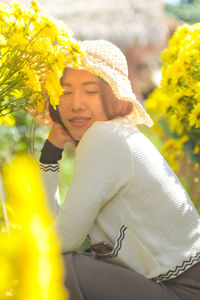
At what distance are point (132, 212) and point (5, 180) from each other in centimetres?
129

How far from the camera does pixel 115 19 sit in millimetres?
9422

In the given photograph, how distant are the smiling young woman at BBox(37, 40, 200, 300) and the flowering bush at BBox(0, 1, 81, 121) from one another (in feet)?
1.00

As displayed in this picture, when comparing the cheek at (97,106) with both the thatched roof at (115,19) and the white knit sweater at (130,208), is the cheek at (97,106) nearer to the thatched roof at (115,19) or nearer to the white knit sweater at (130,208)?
the white knit sweater at (130,208)

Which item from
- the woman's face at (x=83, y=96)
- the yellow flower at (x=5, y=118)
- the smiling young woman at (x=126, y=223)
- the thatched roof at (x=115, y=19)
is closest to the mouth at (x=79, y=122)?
the woman's face at (x=83, y=96)

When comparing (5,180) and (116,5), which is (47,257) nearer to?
(5,180)

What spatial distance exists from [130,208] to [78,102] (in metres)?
0.47

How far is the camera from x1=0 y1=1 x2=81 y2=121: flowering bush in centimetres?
168

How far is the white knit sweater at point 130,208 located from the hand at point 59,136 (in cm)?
43

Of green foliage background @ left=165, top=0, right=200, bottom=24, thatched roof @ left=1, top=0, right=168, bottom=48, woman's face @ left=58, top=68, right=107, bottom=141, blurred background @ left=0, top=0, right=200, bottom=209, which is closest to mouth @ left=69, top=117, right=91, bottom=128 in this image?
woman's face @ left=58, top=68, right=107, bottom=141

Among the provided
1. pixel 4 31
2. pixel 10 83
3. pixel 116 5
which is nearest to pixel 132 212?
pixel 10 83

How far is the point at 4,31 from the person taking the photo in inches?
66.3

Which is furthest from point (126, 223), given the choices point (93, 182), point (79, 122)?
point (79, 122)

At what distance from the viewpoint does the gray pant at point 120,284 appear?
1.91 meters

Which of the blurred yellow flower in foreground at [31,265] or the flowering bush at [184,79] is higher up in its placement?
the flowering bush at [184,79]
